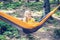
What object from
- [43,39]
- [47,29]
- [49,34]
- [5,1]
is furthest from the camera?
[5,1]

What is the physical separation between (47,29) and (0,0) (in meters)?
8.44

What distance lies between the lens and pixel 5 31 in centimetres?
721

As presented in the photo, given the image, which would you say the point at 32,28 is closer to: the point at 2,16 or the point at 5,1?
the point at 2,16

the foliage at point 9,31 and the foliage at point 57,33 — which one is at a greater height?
the foliage at point 9,31

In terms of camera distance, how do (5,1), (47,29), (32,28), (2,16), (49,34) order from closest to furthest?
(2,16) → (32,28) → (49,34) → (47,29) → (5,1)

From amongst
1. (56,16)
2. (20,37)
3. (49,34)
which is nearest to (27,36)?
(20,37)

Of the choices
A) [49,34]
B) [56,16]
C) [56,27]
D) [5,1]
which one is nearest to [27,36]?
[49,34]

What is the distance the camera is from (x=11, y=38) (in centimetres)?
671

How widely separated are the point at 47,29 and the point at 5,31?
67.3 inches

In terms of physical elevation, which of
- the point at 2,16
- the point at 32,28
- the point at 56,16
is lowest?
the point at 56,16

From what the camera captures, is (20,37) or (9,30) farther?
(9,30)

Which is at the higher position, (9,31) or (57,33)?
(9,31)

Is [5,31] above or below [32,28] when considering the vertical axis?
below

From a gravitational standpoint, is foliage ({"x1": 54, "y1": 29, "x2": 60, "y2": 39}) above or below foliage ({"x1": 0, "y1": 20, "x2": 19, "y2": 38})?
below
